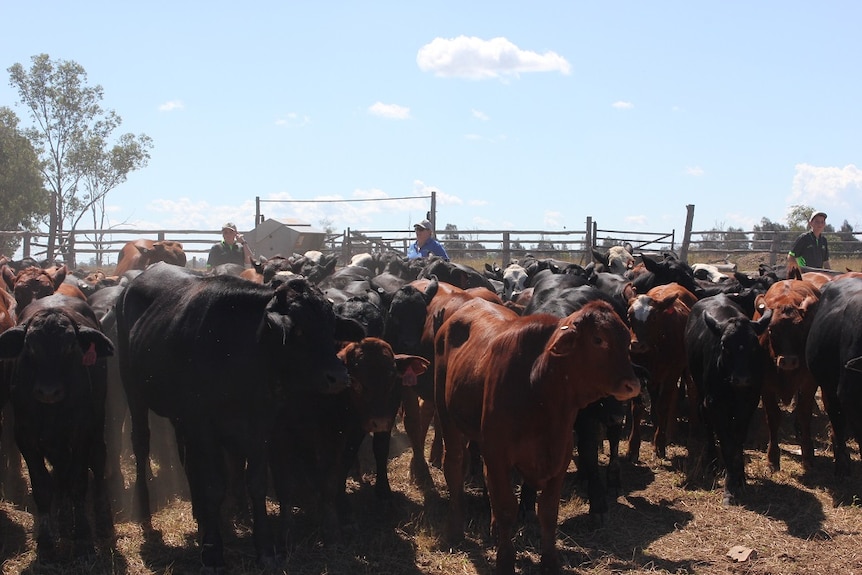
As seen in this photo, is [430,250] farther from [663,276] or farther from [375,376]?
[375,376]

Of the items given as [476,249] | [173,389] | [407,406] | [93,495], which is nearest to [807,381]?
[407,406]

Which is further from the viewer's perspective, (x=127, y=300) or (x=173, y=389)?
(x=127, y=300)

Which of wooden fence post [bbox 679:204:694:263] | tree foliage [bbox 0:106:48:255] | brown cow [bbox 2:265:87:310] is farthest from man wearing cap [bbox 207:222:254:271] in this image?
tree foliage [bbox 0:106:48:255]

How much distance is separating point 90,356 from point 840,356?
557 cm

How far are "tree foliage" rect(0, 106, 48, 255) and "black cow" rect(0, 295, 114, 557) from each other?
3227cm

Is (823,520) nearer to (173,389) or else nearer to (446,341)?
(446,341)

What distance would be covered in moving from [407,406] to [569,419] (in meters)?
2.91

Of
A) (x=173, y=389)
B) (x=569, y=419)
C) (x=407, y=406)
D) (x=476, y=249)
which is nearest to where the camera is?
(x=569, y=419)

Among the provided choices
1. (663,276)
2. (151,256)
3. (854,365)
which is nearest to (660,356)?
(854,365)

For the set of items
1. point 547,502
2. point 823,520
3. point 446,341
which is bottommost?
point 823,520

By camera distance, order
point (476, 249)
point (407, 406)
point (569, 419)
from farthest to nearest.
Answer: point (476, 249)
point (407, 406)
point (569, 419)

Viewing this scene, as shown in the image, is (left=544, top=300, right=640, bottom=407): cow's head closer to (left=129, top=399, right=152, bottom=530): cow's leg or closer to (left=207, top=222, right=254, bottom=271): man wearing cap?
(left=129, top=399, right=152, bottom=530): cow's leg

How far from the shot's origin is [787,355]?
7.16m

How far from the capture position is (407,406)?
7.68 meters
